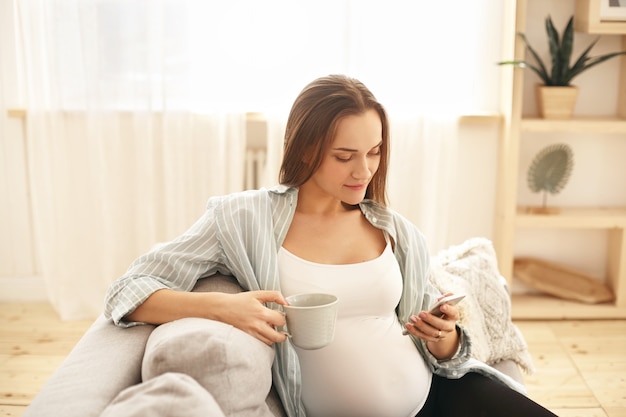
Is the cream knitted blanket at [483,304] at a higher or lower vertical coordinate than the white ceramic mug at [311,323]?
lower

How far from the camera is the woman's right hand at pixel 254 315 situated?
57.2 inches

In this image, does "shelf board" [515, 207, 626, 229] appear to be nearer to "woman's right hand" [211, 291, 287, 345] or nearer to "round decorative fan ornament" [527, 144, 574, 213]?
"round decorative fan ornament" [527, 144, 574, 213]

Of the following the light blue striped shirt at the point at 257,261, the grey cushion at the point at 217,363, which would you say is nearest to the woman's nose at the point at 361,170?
the light blue striped shirt at the point at 257,261

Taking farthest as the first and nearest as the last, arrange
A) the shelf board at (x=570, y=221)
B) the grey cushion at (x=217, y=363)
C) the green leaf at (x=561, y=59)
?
the shelf board at (x=570, y=221)
the green leaf at (x=561, y=59)
the grey cushion at (x=217, y=363)

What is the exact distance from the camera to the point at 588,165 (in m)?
3.47

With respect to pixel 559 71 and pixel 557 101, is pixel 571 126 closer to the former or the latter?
pixel 557 101

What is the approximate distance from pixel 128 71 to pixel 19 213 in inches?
34.3

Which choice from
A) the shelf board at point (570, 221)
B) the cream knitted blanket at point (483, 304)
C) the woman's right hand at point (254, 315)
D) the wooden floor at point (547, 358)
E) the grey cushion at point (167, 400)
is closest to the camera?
the grey cushion at point (167, 400)

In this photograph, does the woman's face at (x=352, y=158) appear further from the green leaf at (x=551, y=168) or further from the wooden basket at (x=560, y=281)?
the wooden basket at (x=560, y=281)

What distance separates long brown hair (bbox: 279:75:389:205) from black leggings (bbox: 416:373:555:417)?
0.56 meters

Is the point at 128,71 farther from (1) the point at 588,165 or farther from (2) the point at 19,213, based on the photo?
(1) the point at 588,165

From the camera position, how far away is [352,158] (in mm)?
1659

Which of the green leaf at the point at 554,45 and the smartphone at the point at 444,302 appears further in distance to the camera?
the green leaf at the point at 554,45

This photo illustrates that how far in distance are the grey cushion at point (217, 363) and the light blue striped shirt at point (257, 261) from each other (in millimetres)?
207
